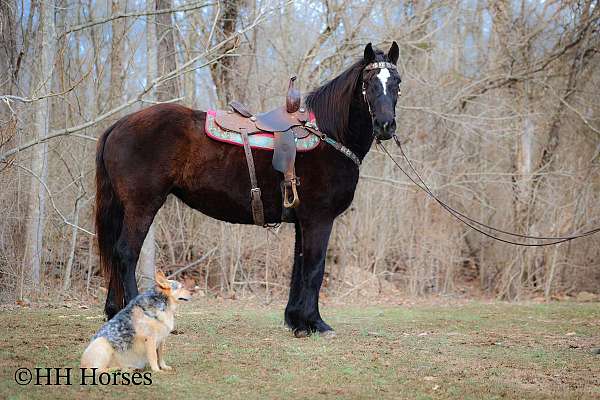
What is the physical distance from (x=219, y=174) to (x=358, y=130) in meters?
1.40

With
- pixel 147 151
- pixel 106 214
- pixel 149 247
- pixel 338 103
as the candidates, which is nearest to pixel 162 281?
pixel 147 151

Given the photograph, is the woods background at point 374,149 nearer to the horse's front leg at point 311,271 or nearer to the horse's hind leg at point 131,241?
the horse's hind leg at point 131,241

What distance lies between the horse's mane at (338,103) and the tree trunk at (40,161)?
433cm

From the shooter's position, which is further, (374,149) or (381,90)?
(374,149)

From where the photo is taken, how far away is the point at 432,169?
12.4m

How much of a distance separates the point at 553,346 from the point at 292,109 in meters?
3.33

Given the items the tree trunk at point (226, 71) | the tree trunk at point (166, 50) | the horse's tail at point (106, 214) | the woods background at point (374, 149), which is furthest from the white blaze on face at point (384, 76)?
the tree trunk at point (226, 71)

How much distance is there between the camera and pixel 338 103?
21.1ft

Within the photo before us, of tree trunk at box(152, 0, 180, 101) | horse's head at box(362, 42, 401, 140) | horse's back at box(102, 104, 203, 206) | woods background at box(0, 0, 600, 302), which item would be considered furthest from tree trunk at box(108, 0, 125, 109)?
horse's head at box(362, 42, 401, 140)

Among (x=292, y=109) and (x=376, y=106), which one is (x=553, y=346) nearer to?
(x=376, y=106)

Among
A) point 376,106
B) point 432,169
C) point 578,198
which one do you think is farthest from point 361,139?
point 578,198

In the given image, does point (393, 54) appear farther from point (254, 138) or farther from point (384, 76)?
point (254, 138)

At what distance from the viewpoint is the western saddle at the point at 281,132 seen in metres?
6.14

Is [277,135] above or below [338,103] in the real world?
below
